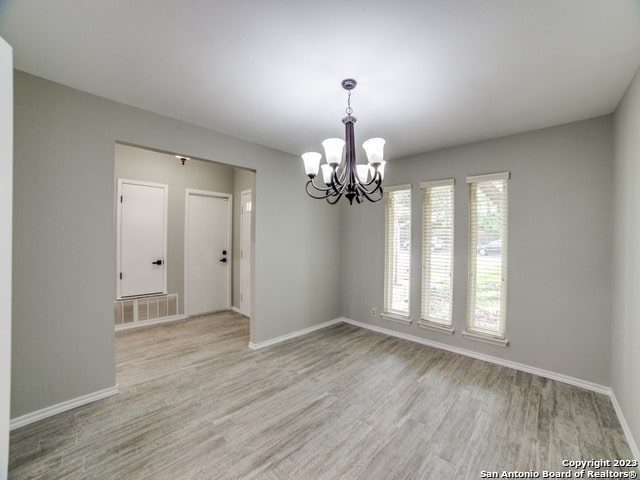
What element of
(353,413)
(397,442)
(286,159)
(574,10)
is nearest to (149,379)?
(353,413)

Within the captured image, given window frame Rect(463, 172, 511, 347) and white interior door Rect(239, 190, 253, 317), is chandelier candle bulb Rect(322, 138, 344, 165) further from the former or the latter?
white interior door Rect(239, 190, 253, 317)

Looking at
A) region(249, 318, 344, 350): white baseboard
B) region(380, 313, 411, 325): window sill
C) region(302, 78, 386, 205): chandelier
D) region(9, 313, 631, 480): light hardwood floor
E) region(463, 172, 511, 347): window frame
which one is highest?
region(302, 78, 386, 205): chandelier

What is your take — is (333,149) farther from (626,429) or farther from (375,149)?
(626,429)

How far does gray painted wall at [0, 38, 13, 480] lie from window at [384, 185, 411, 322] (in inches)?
148

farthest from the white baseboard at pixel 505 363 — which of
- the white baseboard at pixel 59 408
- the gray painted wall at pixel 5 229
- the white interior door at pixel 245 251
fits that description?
the gray painted wall at pixel 5 229

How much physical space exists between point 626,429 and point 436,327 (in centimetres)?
179

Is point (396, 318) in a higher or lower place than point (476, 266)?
lower

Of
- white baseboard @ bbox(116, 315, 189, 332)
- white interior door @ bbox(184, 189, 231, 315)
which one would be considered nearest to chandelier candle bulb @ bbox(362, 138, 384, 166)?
white interior door @ bbox(184, 189, 231, 315)

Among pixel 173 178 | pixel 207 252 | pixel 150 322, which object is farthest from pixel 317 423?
pixel 173 178

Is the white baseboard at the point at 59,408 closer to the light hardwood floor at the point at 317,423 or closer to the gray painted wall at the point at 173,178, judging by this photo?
the light hardwood floor at the point at 317,423

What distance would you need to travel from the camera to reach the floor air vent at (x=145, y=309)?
4156 mm

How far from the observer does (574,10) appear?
1429 mm

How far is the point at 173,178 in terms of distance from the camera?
15.3 ft

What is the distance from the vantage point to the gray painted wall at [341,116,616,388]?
8.64 ft
